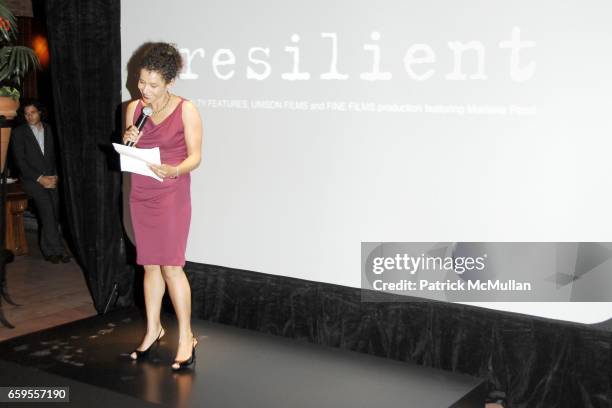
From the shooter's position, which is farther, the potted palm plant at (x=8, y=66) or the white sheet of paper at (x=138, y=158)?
the potted palm plant at (x=8, y=66)

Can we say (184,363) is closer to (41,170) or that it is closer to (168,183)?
(168,183)

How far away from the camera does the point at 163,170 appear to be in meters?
3.21

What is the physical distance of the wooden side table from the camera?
252 inches

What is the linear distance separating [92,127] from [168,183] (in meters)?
1.66

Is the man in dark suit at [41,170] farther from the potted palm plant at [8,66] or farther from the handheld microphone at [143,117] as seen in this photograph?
the handheld microphone at [143,117]

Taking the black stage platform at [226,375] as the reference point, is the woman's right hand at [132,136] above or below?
above

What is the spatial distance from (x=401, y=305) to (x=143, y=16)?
2.28m

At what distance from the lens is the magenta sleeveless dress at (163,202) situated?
11.1 ft

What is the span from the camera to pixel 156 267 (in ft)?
11.7

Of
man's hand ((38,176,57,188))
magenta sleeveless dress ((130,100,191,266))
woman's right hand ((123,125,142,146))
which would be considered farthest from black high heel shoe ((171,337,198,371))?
man's hand ((38,176,57,188))

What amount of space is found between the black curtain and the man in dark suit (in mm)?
1343

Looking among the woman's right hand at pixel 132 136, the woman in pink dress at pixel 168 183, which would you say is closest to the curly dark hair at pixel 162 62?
the woman in pink dress at pixel 168 183

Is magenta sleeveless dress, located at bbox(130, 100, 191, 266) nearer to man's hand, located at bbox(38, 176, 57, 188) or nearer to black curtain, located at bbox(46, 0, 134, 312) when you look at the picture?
black curtain, located at bbox(46, 0, 134, 312)

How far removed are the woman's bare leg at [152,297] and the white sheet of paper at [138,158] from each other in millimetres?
528
